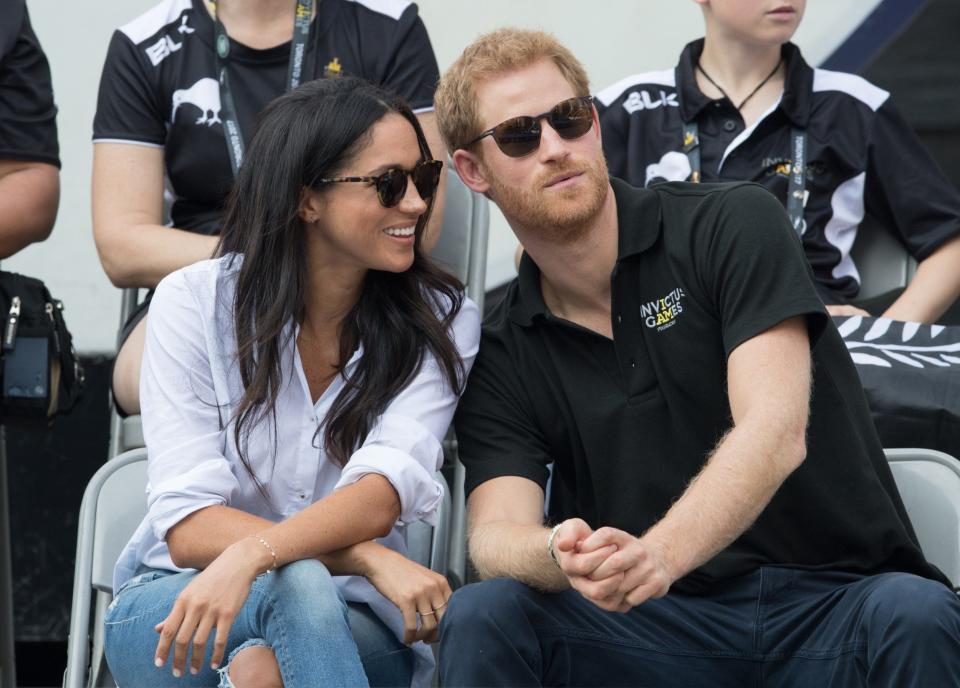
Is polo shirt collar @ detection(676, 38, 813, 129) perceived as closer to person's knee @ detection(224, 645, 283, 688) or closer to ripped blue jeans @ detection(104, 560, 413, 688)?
ripped blue jeans @ detection(104, 560, 413, 688)

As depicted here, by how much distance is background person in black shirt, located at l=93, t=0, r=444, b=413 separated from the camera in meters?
3.28

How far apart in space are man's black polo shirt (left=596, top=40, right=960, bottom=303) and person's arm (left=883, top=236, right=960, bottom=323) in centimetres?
3

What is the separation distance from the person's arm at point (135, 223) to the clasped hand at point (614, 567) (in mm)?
1386

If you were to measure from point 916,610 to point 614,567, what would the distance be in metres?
0.43

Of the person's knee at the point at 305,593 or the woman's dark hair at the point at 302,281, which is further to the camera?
the woman's dark hair at the point at 302,281

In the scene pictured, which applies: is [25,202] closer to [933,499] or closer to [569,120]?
[569,120]

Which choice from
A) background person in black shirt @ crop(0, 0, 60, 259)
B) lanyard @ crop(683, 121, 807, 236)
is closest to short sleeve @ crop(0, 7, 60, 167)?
background person in black shirt @ crop(0, 0, 60, 259)

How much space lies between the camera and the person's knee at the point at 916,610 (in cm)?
203

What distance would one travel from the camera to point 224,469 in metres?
2.50

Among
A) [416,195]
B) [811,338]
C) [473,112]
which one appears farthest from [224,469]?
[811,338]

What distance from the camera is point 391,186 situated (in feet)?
8.66

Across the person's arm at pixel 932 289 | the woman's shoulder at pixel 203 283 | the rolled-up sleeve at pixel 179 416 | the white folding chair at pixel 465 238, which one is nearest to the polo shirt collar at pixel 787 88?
the person's arm at pixel 932 289

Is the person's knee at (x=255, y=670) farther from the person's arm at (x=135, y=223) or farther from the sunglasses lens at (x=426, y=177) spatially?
the person's arm at (x=135, y=223)

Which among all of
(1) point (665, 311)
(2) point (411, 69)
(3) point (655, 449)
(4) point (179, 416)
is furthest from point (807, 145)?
(4) point (179, 416)
